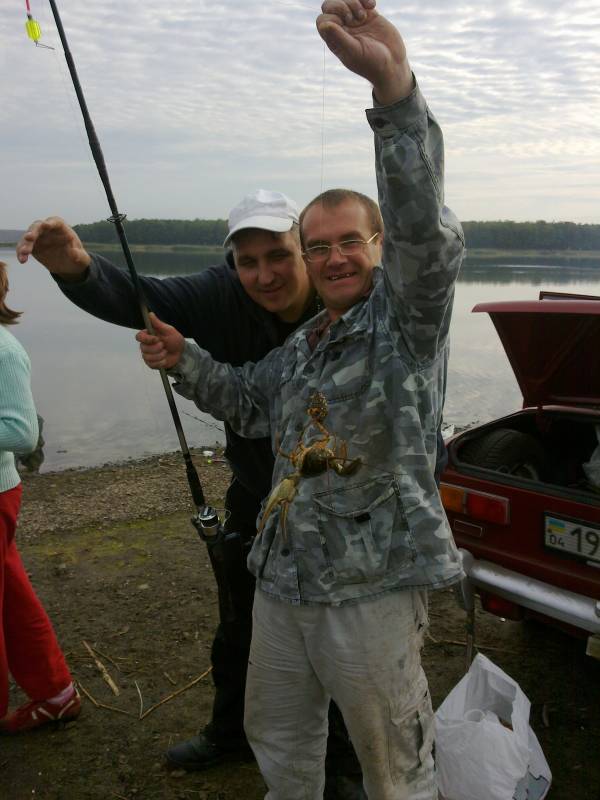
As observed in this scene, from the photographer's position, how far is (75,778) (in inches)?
120

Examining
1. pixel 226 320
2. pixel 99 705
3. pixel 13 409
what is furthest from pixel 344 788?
pixel 13 409

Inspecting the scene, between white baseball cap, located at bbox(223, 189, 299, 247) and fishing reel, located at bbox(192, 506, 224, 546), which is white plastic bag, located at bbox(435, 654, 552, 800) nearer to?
fishing reel, located at bbox(192, 506, 224, 546)

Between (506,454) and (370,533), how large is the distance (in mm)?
2371

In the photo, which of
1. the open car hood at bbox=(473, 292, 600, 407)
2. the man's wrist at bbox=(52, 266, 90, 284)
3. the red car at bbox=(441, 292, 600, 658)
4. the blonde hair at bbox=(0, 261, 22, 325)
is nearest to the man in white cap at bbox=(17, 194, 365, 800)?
the man's wrist at bbox=(52, 266, 90, 284)

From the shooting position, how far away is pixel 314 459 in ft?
6.32

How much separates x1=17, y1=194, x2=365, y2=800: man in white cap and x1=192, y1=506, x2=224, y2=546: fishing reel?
6cm

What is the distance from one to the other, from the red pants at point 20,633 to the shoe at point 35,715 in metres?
0.06

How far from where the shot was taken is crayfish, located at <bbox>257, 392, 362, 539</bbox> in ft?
6.31

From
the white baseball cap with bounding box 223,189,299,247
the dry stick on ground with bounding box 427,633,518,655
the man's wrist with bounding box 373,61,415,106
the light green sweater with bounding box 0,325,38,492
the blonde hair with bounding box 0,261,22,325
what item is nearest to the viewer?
the man's wrist with bounding box 373,61,415,106

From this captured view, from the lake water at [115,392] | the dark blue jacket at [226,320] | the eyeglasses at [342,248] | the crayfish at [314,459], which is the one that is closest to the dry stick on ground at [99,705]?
the dark blue jacket at [226,320]

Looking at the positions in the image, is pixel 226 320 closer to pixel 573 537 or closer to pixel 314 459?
pixel 314 459

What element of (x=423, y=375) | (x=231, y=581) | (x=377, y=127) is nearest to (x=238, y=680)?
(x=231, y=581)

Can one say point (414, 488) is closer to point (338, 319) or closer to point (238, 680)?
point (338, 319)

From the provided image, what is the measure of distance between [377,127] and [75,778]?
3096mm
